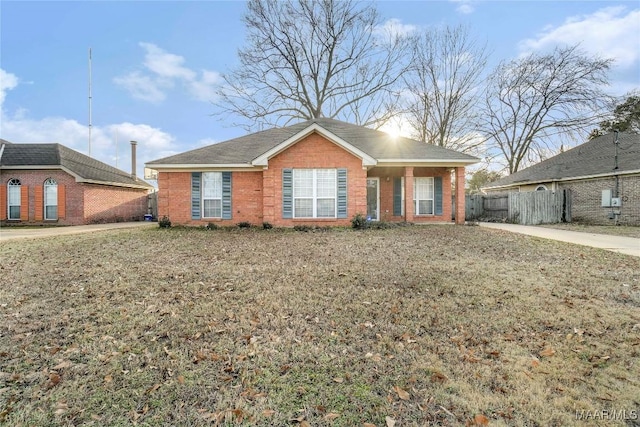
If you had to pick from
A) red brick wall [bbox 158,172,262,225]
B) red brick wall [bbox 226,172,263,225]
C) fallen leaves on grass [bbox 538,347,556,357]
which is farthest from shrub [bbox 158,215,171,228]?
fallen leaves on grass [bbox 538,347,556,357]

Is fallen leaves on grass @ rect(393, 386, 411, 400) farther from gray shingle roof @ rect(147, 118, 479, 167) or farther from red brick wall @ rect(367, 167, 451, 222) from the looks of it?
red brick wall @ rect(367, 167, 451, 222)

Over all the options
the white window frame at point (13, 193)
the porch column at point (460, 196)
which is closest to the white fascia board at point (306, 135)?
the porch column at point (460, 196)

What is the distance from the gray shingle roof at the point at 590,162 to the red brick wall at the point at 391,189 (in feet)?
29.0

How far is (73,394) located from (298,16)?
28711mm

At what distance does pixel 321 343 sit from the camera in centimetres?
356

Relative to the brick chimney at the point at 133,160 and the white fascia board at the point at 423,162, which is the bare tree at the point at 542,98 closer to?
the white fascia board at the point at 423,162

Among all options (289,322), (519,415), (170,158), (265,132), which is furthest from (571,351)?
(265,132)

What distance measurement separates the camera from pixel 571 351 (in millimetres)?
3391

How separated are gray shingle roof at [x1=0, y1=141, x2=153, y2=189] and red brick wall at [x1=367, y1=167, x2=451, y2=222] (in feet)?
57.9

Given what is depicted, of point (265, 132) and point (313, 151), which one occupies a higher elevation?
point (265, 132)

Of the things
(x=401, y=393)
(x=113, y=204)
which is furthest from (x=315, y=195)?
(x=113, y=204)

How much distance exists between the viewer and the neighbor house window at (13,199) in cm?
1859

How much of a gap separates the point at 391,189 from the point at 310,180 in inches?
Result: 195

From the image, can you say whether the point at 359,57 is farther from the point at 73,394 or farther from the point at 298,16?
the point at 73,394
